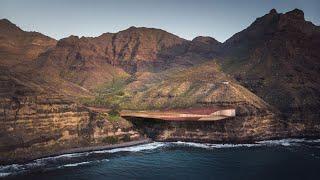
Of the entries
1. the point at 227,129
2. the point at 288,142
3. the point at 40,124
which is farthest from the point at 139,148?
the point at 288,142

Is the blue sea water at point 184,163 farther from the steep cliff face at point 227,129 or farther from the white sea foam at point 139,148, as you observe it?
the steep cliff face at point 227,129

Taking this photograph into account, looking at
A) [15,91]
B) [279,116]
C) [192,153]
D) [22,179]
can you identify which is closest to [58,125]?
[15,91]

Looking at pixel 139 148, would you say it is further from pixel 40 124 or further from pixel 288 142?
pixel 288 142

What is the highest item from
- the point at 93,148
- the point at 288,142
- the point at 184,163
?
the point at 288,142

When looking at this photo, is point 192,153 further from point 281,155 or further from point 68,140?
point 68,140

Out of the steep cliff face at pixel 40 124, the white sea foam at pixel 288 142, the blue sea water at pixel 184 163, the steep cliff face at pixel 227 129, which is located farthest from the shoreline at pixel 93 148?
the white sea foam at pixel 288 142

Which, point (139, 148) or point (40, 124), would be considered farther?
point (139, 148)

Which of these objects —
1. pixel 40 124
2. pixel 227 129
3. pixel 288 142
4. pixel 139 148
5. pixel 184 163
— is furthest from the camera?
pixel 227 129
